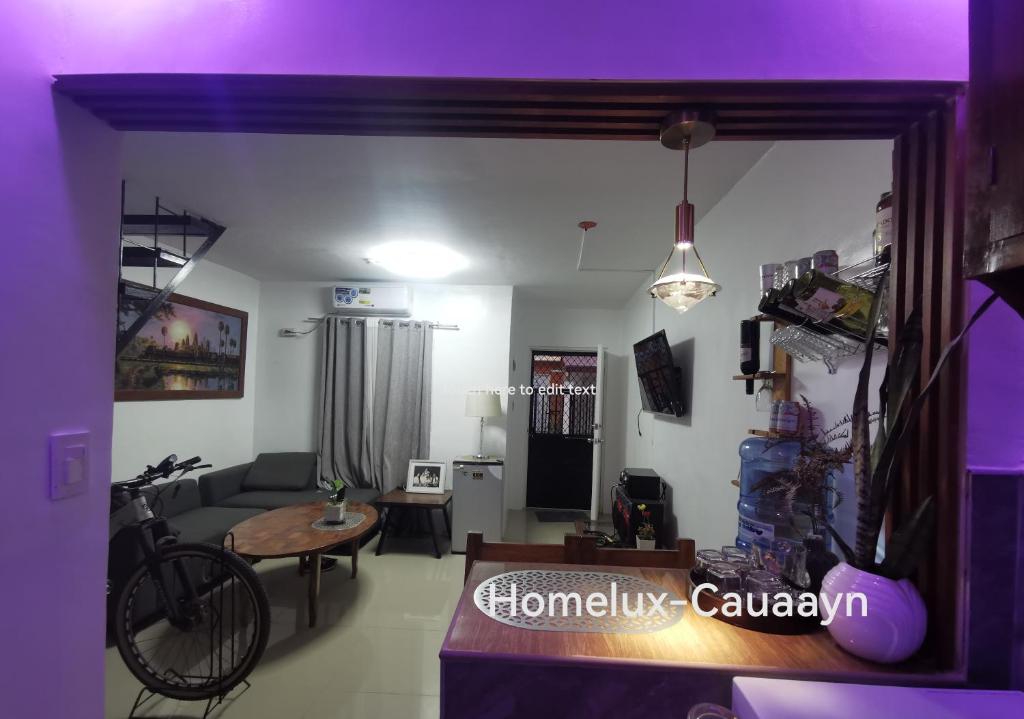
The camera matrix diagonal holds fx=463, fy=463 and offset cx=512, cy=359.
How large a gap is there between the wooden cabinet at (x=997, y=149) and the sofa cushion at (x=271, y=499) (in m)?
4.25

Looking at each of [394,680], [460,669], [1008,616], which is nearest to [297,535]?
[394,680]

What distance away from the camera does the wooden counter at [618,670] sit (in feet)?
2.91

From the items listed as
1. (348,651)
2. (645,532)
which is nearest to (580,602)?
(348,651)

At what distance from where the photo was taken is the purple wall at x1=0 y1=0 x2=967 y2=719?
871 millimetres

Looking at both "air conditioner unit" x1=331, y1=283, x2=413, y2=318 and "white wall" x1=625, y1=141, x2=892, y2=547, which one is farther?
"air conditioner unit" x1=331, y1=283, x2=413, y2=318

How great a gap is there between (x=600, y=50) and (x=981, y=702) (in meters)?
1.35

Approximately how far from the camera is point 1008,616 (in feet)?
2.82

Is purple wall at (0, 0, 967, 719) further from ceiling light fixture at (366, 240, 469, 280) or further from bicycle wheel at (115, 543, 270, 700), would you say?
ceiling light fixture at (366, 240, 469, 280)

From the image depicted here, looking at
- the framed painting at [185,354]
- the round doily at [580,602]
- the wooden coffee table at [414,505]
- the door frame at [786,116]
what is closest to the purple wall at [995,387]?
the door frame at [786,116]

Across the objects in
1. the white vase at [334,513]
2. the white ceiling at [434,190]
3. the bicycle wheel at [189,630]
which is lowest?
the bicycle wheel at [189,630]

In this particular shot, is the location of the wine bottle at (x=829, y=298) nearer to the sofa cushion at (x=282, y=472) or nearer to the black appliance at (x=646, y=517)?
the black appliance at (x=646, y=517)

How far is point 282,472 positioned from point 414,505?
1.41 meters

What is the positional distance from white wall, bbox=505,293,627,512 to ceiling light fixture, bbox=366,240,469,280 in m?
1.68

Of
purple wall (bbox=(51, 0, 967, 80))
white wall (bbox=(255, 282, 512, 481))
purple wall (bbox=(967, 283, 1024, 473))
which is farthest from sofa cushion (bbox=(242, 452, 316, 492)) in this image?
purple wall (bbox=(967, 283, 1024, 473))
